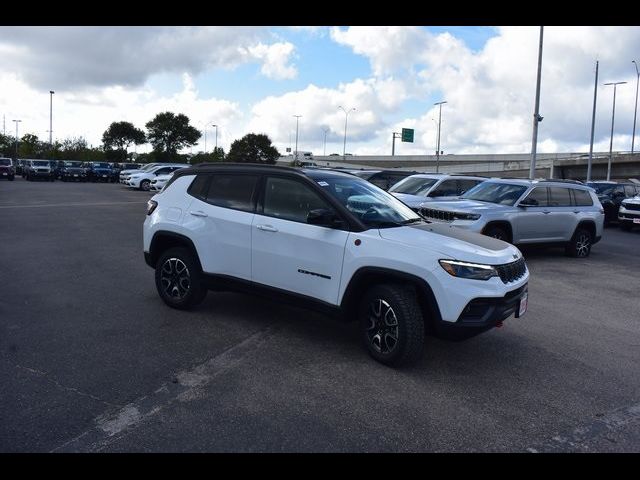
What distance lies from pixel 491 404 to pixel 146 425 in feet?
8.37

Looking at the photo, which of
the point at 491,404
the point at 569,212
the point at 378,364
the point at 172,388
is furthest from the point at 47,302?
the point at 569,212

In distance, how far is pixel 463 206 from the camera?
11.3 meters

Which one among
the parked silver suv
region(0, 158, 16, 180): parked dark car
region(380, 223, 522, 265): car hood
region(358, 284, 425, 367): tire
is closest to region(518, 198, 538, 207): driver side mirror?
the parked silver suv

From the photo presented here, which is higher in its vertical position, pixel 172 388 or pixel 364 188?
pixel 364 188

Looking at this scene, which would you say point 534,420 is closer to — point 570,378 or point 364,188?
point 570,378

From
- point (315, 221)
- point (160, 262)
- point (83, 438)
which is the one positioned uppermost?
point (315, 221)

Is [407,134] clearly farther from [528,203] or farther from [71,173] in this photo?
[528,203]

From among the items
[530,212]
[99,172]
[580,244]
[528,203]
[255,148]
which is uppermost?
[255,148]

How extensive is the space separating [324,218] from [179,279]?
7.55ft

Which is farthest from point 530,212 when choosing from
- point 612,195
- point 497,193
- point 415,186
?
point 612,195

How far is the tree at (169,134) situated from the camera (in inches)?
2781

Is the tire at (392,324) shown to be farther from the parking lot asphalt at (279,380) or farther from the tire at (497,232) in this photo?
the tire at (497,232)

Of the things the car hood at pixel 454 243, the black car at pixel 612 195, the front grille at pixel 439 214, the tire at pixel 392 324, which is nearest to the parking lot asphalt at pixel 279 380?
the tire at pixel 392 324

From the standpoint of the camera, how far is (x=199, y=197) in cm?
639
